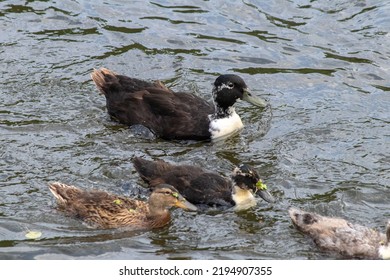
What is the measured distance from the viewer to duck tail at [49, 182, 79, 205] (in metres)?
10.5

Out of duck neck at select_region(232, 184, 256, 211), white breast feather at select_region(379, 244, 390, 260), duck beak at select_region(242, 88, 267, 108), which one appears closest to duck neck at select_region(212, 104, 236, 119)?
duck beak at select_region(242, 88, 267, 108)

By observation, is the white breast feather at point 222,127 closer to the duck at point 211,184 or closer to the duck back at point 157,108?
the duck back at point 157,108

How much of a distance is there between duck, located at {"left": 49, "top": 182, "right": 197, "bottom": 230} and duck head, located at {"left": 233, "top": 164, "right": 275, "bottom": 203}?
70 cm

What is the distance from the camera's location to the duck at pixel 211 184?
10.9m

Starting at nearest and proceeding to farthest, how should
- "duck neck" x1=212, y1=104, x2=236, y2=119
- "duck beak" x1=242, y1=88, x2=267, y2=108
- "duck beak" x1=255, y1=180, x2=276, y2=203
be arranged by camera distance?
1. "duck beak" x1=255, y1=180, x2=276, y2=203
2. "duck neck" x1=212, y1=104, x2=236, y2=119
3. "duck beak" x1=242, y1=88, x2=267, y2=108

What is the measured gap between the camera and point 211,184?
36.3ft

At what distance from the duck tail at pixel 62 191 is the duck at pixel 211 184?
98 cm

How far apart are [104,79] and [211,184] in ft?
9.47

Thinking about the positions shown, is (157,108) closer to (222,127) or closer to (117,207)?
(222,127)

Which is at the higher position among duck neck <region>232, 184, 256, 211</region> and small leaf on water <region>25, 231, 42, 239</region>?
duck neck <region>232, 184, 256, 211</region>

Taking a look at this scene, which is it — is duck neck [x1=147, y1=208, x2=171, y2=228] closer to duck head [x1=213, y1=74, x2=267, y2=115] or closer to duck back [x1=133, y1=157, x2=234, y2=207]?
duck back [x1=133, y1=157, x2=234, y2=207]

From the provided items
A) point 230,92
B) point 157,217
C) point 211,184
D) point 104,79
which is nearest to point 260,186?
point 211,184

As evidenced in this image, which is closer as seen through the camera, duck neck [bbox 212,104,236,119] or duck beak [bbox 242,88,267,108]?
duck neck [bbox 212,104,236,119]

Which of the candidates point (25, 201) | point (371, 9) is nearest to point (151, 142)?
point (25, 201)
